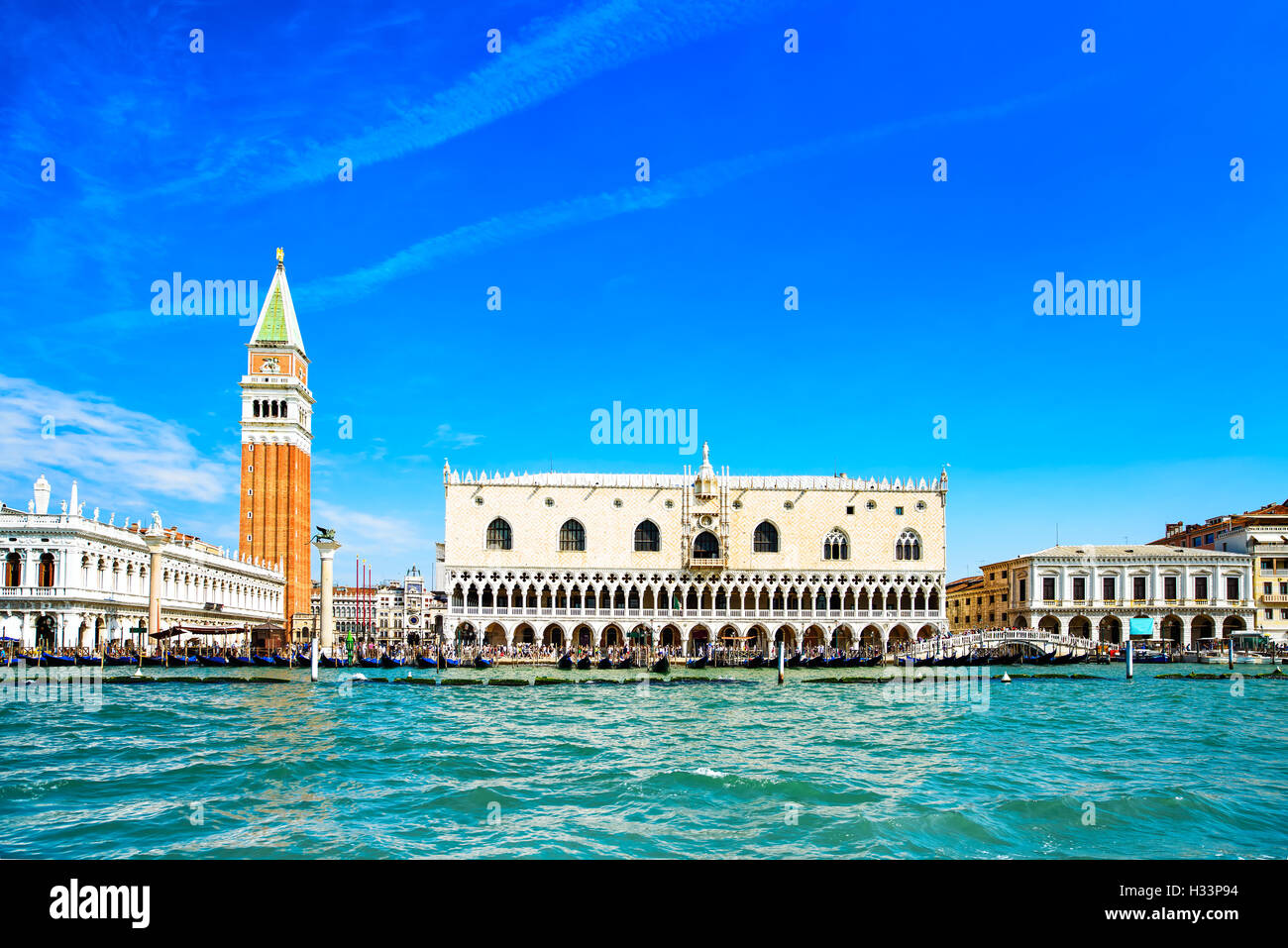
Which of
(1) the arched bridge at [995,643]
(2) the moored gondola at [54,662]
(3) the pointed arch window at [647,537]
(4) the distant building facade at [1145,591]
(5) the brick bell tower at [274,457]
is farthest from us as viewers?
(5) the brick bell tower at [274,457]

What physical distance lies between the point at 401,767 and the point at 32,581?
37.6m

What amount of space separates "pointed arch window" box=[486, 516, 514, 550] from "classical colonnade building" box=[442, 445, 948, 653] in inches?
3.1

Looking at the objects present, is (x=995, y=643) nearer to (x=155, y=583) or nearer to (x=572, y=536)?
(x=572, y=536)

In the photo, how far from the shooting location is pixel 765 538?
5966 centimetres

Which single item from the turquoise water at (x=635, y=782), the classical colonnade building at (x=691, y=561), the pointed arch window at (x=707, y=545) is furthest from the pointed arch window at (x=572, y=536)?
the turquoise water at (x=635, y=782)

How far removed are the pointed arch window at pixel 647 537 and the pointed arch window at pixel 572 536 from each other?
3.13 m

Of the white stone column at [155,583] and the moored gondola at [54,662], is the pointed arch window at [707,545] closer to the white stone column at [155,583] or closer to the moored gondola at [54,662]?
the white stone column at [155,583]

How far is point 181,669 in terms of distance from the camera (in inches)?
1732

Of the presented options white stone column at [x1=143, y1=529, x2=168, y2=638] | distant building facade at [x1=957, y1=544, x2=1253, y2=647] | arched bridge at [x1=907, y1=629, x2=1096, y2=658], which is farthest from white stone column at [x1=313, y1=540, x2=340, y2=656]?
distant building facade at [x1=957, y1=544, x2=1253, y2=647]

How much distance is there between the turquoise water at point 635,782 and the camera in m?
10.3

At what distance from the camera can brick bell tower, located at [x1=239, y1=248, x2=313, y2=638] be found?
7088 cm

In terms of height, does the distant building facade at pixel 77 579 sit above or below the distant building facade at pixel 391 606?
above
